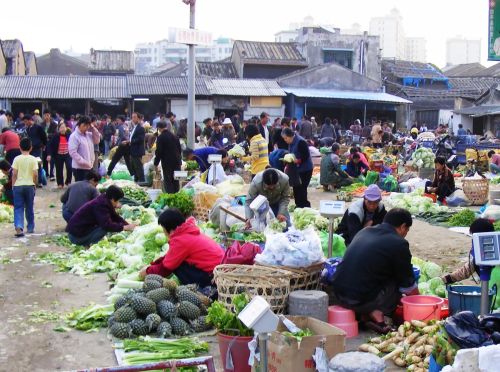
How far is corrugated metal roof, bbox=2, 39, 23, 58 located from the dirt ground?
37.7m

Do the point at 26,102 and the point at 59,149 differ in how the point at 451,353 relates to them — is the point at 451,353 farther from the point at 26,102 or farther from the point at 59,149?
the point at 26,102

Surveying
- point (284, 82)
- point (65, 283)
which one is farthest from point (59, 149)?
point (284, 82)

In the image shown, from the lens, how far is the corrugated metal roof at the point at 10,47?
4828cm

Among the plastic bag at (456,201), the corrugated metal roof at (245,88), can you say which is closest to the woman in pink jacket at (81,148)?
the plastic bag at (456,201)

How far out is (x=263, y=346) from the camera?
13.8ft

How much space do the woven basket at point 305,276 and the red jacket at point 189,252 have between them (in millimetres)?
829

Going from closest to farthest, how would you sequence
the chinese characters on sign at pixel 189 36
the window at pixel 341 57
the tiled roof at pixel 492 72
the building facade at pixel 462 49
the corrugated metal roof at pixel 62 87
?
the chinese characters on sign at pixel 189 36, the corrugated metal roof at pixel 62 87, the window at pixel 341 57, the tiled roof at pixel 492 72, the building facade at pixel 462 49

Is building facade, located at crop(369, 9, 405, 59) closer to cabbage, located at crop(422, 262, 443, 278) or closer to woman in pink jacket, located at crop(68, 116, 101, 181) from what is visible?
woman in pink jacket, located at crop(68, 116, 101, 181)

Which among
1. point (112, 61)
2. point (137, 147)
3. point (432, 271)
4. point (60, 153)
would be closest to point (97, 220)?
point (432, 271)

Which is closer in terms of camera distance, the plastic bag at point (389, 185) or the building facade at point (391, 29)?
the plastic bag at point (389, 185)

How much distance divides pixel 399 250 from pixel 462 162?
61.7 ft

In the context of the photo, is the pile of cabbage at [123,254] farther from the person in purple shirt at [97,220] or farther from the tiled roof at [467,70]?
the tiled roof at [467,70]

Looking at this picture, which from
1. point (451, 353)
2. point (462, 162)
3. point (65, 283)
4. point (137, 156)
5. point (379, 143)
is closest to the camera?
point (451, 353)

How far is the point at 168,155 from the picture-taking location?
14.0m
